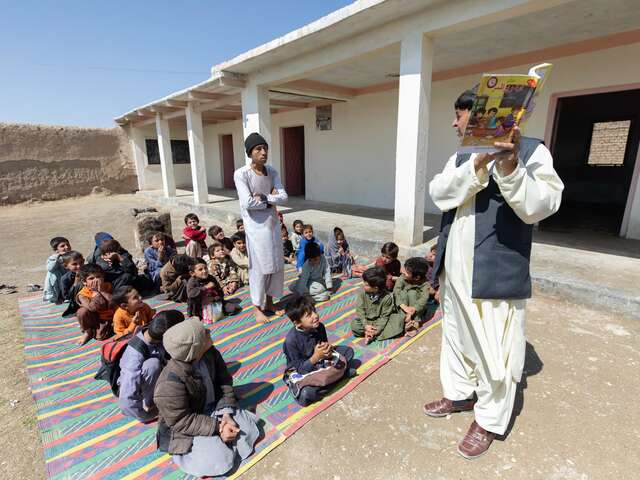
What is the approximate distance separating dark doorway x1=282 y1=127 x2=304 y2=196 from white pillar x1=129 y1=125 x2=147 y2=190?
23.5 feet

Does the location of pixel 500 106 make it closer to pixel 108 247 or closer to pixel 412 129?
pixel 412 129

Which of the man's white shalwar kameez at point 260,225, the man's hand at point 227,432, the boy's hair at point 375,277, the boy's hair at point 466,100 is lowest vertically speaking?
the man's hand at point 227,432

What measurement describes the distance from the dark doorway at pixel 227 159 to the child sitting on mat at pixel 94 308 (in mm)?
11579

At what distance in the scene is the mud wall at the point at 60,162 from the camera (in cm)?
1177

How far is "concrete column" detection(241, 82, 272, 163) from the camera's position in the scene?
273 inches

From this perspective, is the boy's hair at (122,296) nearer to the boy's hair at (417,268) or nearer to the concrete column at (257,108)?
the boy's hair at (417,268)

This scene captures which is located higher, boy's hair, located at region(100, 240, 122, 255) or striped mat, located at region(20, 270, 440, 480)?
boy's hair, located at region(100, 240, 122, 255)

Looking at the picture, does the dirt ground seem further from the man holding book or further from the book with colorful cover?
the book with colorful cover

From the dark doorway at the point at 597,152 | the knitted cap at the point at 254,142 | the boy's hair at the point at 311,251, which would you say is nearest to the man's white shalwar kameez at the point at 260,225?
the knitted cap at the point at 254,142

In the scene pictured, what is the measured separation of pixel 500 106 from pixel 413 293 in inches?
89.8

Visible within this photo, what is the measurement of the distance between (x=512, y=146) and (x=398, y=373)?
183cm

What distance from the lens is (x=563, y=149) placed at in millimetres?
11117

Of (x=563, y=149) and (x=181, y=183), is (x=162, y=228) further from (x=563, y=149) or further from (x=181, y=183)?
(x=563, y=149)

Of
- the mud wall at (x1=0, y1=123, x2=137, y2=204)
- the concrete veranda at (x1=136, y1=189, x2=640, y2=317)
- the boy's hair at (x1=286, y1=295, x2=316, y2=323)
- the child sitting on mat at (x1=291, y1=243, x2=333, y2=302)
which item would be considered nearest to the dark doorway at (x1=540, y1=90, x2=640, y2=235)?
the concrete veranda at (x1=136, y1=189, x2=640, y2=317)
